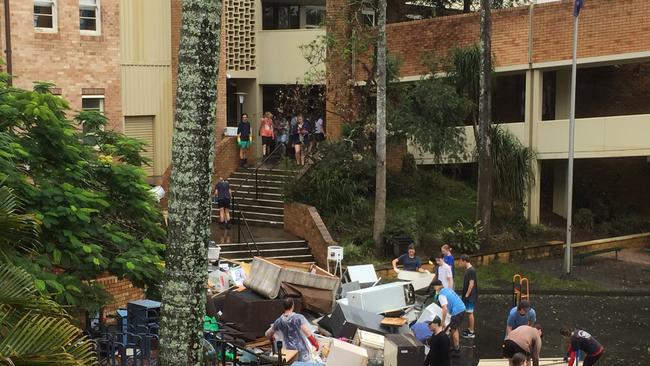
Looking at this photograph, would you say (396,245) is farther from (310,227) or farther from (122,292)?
(122,292)

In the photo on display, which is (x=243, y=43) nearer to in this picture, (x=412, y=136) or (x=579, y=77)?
(x=412, y=136)

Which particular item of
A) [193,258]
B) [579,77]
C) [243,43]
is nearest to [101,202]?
[193,258]

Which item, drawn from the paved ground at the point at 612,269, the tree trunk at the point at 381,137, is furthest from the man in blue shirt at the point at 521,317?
the tree trunk at the point at 381,137

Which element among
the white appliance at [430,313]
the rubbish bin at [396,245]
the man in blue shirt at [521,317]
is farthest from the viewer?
the rubbish bin at [396,245]

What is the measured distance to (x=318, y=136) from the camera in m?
28.5

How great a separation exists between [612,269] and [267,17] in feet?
56.2

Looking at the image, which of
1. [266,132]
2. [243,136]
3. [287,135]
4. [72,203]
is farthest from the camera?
[287,135]

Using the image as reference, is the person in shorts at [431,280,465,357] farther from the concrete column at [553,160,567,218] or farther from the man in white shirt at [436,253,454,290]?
the concrete column at [553,160,567,218]

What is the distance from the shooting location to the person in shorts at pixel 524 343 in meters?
12.2

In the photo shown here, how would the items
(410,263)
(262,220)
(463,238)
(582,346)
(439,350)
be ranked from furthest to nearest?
(262,220) → (463,238) → (410,263) → (582,346) → (439,350)

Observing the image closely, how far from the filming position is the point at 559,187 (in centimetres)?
2798

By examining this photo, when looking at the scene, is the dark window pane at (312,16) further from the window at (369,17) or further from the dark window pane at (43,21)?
the dark window pane at (43,21)

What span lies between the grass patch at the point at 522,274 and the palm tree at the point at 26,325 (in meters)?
14.0

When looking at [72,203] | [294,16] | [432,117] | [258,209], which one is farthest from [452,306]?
[294,16]
